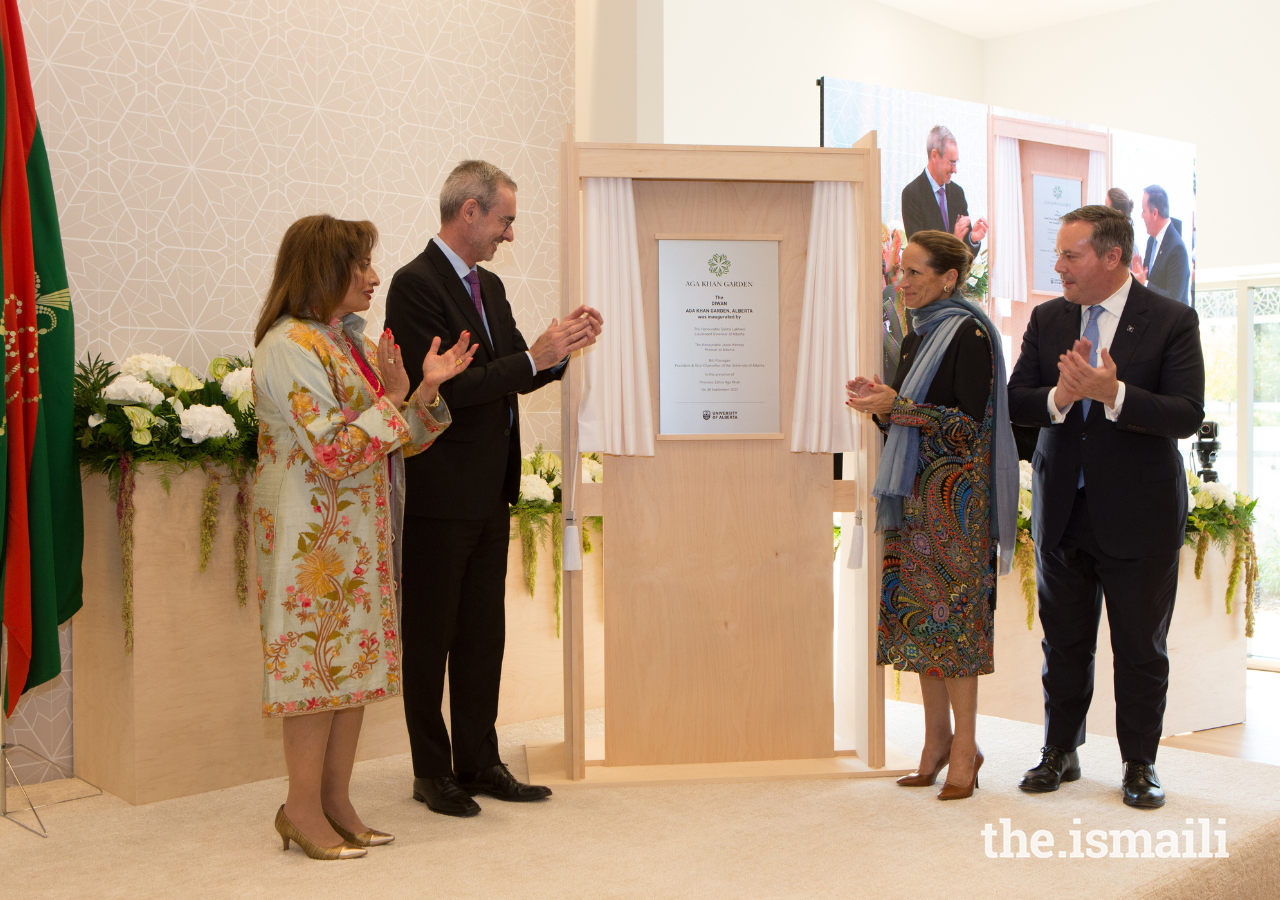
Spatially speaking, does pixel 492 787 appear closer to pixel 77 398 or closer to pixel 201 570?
pixel 201 570

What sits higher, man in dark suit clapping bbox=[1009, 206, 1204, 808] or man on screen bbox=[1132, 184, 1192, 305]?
man on screen bbox=[1132, 184, 1192, 305]

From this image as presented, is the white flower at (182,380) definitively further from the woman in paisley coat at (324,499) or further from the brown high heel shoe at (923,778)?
the brown high heel shoe at (923,778)

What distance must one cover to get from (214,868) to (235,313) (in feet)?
7.27

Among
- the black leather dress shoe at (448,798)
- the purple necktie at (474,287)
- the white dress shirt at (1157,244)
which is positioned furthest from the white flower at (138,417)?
the white dress shirt at (1157,244)

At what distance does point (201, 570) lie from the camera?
325cm

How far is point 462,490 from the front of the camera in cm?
292

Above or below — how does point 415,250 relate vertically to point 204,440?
above

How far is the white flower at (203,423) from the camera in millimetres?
3176

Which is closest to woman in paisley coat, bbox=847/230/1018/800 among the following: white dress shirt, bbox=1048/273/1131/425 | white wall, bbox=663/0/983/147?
white dress shirt, bbox=1048/273/1131/425

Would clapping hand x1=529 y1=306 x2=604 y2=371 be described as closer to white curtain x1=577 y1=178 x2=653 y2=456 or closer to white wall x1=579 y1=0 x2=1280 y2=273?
white curtain x1=577 y1=178 x2=653 y2=456

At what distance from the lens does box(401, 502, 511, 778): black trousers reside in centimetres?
294

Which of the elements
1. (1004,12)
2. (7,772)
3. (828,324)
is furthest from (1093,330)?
(1004,12)

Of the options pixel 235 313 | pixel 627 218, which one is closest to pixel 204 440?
pixel 235 313

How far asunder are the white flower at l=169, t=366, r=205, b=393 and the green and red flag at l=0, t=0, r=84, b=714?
29 cm
